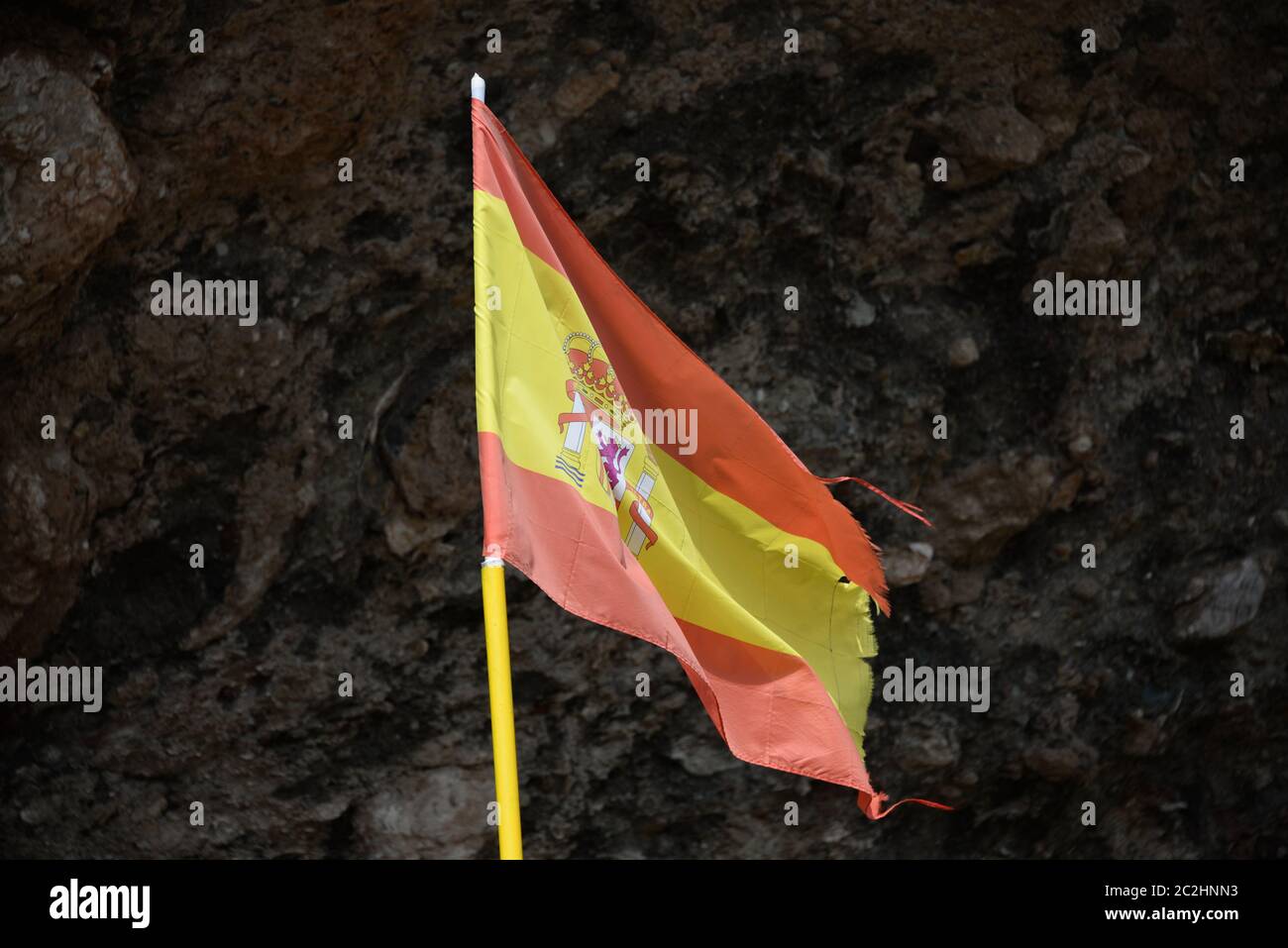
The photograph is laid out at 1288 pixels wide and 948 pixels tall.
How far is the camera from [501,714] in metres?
2.97

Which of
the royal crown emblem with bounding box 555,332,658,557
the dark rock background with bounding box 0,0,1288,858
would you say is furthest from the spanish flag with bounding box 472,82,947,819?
the dark rock background with bounding box 0,0,1288,858

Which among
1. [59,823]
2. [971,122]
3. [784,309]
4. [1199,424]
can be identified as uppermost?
[971,122]

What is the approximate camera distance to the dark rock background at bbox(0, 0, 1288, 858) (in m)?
4.85

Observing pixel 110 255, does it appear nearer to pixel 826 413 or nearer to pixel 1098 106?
pixel 826 413

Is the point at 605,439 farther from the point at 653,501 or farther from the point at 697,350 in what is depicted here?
the point at 697,350

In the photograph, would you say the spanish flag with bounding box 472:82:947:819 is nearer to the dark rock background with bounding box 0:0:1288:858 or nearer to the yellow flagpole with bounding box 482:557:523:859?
the yellow flagpole with bounding box 482:557:523:859

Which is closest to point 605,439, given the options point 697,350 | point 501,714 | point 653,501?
point 653,501

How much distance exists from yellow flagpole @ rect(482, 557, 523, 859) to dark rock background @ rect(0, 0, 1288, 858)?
219 centimetres

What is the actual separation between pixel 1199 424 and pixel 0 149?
4.65 m

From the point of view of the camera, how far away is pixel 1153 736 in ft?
19.4

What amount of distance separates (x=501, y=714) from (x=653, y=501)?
35.2 inches

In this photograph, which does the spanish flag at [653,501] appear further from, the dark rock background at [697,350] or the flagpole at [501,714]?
the dark rock background at [697,350]

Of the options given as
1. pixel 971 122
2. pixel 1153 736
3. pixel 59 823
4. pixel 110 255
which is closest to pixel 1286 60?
pixel 971 122

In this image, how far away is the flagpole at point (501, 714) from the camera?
2.92 m
